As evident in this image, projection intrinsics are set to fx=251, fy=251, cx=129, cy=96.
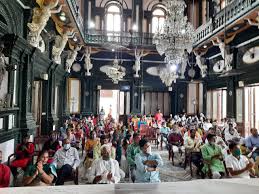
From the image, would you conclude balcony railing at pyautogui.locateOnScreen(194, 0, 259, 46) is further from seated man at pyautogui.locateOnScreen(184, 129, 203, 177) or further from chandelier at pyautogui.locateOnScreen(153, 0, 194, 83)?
seated man at pyautogui.locateOnScreen(184, 129, 203, 177)

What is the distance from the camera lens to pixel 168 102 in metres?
17.1

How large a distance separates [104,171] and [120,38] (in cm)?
1254

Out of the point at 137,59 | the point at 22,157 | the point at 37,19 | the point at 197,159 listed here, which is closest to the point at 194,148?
the point at 197,159

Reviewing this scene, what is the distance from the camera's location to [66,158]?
16.1 feet

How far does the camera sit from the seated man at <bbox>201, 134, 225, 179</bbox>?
15.8 ft

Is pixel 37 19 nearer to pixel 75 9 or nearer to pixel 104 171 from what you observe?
pixel 75 9

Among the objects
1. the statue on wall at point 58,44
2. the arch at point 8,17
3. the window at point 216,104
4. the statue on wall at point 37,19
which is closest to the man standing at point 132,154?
the arch at point 8,17

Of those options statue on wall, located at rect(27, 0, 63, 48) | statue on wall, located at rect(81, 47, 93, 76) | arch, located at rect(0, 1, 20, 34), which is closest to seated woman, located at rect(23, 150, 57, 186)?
arch, located at rect(0, 1, 20, 34)

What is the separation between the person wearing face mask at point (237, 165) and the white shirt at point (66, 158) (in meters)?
2.84

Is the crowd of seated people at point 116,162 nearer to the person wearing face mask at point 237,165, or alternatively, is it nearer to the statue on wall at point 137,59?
the person wearing face mask at point 237,165

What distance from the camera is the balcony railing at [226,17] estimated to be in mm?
8781

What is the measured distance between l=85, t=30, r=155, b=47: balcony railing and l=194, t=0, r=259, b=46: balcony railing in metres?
3.27

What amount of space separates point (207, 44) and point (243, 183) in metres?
12.8

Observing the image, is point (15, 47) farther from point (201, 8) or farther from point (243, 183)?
point (201, 8)
